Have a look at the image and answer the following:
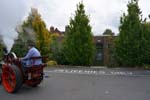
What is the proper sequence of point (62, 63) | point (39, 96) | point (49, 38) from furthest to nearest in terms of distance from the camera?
point (49, 38) → point (62, 63) → point (39, 96)

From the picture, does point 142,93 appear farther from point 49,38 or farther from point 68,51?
point 49,38

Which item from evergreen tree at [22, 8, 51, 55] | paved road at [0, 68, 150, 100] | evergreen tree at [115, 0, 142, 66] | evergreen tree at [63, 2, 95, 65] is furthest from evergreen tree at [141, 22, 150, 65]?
evergreen tree at [22, 8, 51, 55]

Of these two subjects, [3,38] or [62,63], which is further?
[62,63]

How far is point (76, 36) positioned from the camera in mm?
18469

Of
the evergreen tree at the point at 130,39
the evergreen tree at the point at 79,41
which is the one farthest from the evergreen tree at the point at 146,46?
the evergreen tree at the point at 79,41

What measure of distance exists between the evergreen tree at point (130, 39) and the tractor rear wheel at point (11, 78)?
9887 mm

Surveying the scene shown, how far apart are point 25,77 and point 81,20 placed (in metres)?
10.2

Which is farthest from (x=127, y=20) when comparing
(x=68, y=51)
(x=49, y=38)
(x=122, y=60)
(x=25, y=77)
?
(x=25, y=77)

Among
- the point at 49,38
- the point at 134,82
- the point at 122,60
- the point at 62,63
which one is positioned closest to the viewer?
the point at 134,82

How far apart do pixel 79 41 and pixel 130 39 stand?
322cm

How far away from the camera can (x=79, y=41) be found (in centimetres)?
1847

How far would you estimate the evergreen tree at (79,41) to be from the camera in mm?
18312

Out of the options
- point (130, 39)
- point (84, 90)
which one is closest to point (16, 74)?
point (84, 90)

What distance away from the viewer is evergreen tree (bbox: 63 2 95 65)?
1831 cm
